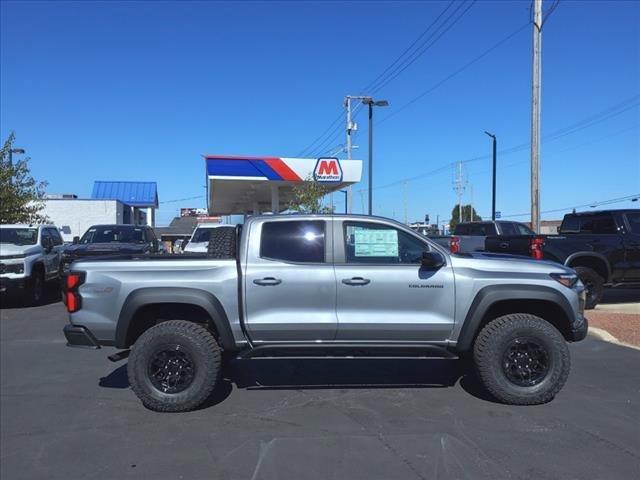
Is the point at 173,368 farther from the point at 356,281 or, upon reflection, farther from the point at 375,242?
the point at 375,242

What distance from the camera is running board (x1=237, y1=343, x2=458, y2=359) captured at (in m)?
5.41

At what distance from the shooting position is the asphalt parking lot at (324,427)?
411 centimetres

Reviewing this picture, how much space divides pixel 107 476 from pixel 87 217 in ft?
123

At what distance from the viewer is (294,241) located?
5613 millimetres

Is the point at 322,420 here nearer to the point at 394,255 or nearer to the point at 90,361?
the point at 394,255

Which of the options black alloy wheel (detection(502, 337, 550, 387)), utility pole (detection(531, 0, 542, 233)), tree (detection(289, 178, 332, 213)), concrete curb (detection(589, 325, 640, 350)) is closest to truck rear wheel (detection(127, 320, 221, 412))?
black alloy wheel (detection(502, 337, 550, 387))

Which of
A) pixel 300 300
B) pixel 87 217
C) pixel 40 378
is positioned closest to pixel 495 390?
pixel 300 300

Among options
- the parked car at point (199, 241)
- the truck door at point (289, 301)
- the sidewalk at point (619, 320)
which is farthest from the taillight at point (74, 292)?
the parked car at point (199, 241)

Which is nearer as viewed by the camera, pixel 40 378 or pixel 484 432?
pixel 484 432

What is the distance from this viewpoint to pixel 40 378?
6547 mm

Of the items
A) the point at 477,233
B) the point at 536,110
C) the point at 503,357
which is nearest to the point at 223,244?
the point at 503,357

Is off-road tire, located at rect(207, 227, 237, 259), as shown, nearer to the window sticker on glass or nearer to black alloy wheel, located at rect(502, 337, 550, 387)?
the window sticker on glass

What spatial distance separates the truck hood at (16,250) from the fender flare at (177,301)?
341 inches

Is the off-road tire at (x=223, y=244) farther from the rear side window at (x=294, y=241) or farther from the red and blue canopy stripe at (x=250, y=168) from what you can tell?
the red and blue canopy stripe at (x=250, y=168)
